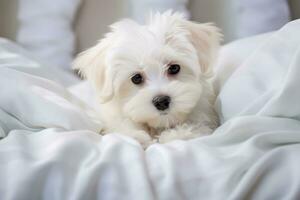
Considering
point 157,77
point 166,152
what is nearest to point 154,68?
point 157,77

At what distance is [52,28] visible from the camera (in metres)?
2.03

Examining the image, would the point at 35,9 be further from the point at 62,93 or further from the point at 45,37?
the point at 62,93

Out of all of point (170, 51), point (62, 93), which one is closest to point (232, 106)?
point (170, 51)

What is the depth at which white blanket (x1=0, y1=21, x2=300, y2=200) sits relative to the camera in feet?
3.08

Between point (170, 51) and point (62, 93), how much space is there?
37 centimetres

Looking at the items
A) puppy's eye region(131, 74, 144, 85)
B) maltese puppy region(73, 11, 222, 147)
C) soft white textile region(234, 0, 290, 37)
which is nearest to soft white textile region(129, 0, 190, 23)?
soft white textile region(234, 0, 290, 37)

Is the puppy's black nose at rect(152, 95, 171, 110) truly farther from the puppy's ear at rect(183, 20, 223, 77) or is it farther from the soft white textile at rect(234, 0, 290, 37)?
the soft white textile at rect(234, 0, 290, 37)

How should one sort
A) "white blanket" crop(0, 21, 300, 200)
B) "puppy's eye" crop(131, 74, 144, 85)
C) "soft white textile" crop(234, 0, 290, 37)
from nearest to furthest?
"white blanket" crop(0, 21, 300, 200) < "puppy's eye" crop(131, 74, 144, 85) < "soft white textile" crop(234, 0, 290, 37)

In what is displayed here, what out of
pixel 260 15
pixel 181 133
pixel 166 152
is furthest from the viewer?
pixel 260 15

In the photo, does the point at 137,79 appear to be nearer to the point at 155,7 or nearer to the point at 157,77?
the point at 157,77

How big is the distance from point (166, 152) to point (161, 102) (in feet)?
0.94

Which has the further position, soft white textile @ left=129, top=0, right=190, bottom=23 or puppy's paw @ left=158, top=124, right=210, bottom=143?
soft white textile @ left=129, top=0, right=190, bottom=23

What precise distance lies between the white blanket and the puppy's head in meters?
0.13

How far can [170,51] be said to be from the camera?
1.35 meters
